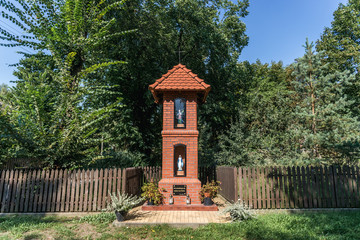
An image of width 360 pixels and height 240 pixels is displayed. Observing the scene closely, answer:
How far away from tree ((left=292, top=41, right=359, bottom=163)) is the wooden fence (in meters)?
1.91

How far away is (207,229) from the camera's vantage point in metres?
5.55

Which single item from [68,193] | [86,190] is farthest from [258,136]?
[68,193]

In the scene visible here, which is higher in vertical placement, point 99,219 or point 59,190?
point 59,190

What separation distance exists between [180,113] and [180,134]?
3.22 feet

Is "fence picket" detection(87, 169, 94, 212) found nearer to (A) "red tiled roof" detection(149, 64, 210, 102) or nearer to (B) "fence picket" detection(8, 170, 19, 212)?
(B) "fence picket" detection(8, 170, 19, 212)

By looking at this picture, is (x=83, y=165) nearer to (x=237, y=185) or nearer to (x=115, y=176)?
(x=115, y=176)

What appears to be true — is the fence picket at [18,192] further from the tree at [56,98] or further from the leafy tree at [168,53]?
the leafy tree at [168,53]

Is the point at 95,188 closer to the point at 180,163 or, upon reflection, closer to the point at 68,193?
the point at 68,193

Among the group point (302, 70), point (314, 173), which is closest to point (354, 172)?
point (314, 173)

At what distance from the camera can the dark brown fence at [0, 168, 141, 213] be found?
7238 millimetres

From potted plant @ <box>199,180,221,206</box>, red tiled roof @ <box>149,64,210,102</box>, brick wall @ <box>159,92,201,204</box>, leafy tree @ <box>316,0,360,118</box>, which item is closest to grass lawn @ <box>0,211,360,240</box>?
potted plant @ <box>199,180,221,206</box>

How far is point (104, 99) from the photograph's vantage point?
14.6 metres

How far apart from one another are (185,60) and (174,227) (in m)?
13.9

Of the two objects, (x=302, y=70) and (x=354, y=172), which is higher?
(x=302, y=70)
